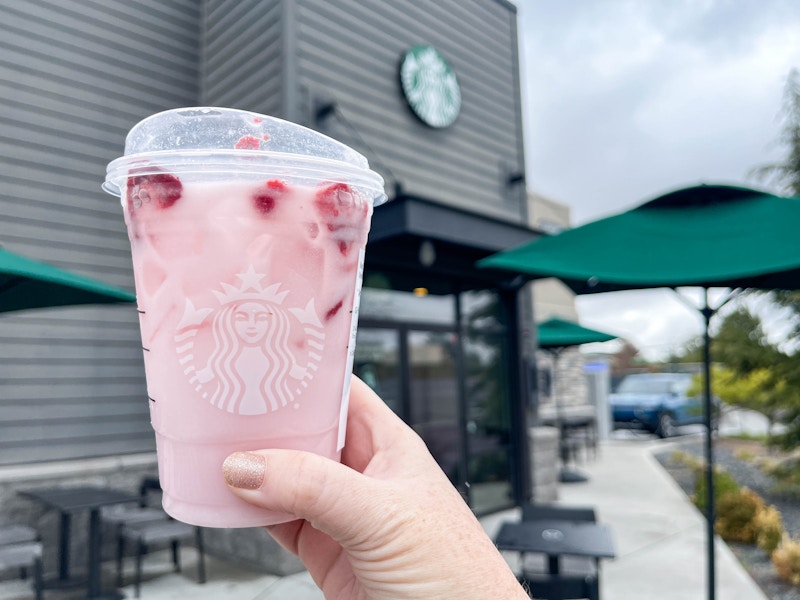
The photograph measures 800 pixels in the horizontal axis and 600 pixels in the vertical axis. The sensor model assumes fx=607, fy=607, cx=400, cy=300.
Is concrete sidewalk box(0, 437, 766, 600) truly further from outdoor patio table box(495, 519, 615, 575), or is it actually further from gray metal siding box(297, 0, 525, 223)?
gray metal siding box(297, 0, 525, 223)

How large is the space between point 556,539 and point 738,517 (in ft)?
14.2

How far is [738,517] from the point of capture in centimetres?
714

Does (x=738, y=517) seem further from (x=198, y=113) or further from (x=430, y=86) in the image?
(x=198, y=113)

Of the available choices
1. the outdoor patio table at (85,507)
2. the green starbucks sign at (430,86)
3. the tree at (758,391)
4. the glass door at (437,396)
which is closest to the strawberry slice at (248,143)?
the outdoor patio table at (85,507)

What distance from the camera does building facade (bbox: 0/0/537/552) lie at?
5.73 metres

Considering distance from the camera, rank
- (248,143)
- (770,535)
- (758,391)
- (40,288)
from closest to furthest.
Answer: (248,143)
(40,288)
(770,535)
(758,391)

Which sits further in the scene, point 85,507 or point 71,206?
point 71,206

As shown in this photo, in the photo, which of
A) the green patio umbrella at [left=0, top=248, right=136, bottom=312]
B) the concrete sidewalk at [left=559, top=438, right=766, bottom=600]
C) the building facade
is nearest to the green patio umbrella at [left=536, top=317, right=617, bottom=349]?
the building facade

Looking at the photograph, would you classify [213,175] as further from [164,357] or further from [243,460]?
[243,460]

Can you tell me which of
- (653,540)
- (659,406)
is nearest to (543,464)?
(653,540)

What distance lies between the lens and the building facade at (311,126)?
18.8 feet

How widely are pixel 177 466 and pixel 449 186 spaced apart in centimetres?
724

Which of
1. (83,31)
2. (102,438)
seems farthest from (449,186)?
(102,438)

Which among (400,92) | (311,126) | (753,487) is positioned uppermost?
(400,92)
